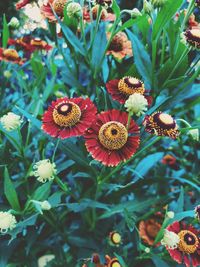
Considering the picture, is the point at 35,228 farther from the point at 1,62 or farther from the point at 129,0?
the point at 129,0

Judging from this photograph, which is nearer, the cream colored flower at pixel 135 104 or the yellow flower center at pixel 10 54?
the cream colored flower at pixel 135 104

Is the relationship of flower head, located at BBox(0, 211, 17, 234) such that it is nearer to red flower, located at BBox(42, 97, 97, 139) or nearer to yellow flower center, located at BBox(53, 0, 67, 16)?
red flower, located at BBox(42, 97, 97, 139)

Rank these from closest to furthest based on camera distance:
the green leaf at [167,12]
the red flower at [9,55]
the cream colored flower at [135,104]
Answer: the cream colored flower at [135,104] → the green leaf at [167,12] → the red flower at [9,55]

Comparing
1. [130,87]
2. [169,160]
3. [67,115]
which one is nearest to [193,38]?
[130,87]

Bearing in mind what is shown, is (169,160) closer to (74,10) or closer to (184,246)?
(184,246)

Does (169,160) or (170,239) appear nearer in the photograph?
(170,239)

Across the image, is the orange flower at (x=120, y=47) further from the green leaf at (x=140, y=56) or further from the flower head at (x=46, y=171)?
the flower head at (x=46, y=171)

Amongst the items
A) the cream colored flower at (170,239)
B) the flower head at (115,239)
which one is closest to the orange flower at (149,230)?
the flower head at (115,239)
